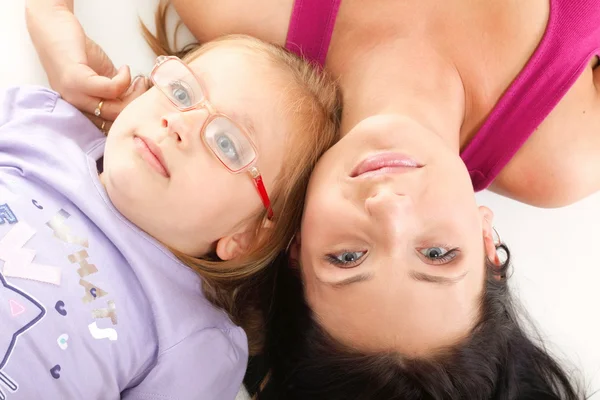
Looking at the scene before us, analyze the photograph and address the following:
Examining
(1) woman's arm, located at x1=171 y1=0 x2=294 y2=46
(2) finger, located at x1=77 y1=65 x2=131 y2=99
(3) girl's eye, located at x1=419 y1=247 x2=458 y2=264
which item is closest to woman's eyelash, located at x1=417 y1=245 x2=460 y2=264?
(3) girl's eye, located at x1=419 y1=247 x2=458 y2=264

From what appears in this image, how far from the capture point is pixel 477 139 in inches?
39.9

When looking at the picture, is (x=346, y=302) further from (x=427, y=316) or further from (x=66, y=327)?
(x=66, y=327)

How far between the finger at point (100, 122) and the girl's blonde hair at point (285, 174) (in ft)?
0.71

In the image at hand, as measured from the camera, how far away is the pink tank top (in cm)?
97

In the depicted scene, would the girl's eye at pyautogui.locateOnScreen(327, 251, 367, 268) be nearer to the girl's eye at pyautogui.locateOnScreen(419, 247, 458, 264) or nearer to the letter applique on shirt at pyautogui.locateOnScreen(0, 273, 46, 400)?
the girl's eye at pyautogui.locateOnScreen(419, 247, 458, 264)

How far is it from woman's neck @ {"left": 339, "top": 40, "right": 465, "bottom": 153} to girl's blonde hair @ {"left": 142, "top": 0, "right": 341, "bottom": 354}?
0.16 feet

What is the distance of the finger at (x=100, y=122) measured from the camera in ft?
3.50

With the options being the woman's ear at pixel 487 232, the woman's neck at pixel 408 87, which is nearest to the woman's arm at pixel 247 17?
the woman's neck at pixel 408 87

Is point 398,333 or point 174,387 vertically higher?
point 398,333

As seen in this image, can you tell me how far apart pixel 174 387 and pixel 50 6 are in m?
0.70

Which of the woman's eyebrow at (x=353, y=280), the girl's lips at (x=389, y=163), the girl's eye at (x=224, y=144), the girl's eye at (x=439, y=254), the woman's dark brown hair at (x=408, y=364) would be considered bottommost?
the woman's dark brown hair at (x=408, y=364)

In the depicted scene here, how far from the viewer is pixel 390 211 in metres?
0.74

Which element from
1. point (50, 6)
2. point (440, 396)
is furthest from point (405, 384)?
point (50, 6)

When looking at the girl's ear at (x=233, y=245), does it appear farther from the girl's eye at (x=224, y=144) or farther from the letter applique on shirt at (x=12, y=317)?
the letter applique on shirt at (x=12, y=317)
